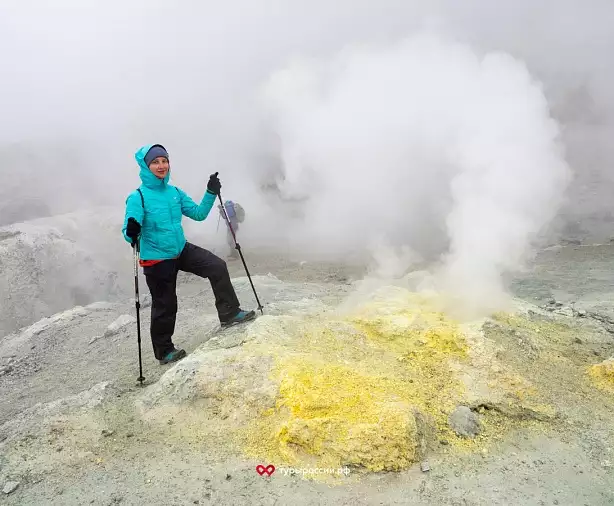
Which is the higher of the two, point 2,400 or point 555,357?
point 555,357

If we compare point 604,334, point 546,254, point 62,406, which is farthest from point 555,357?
point 546,254

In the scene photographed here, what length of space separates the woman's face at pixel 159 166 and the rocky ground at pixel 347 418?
130cm

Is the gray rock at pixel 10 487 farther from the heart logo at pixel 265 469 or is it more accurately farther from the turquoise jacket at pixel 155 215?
the turquoise jacket at pixel 155 215

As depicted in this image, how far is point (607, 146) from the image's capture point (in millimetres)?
15195

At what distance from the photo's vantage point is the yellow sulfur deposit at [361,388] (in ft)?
8.45

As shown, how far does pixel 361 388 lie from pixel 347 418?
267 millimetres

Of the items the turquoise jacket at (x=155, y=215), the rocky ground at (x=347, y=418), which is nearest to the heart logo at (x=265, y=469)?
the rocky ground at (x=347, y=418)

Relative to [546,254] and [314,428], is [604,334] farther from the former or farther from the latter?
[546,254]

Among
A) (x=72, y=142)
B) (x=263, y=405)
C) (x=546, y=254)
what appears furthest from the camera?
(x=72, y=142)

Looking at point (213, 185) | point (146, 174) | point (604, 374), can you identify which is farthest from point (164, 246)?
point (604, 374)

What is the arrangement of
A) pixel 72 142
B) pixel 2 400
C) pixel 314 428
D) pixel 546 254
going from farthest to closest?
Result: 1. pixel 72 142
2. pixel 546 254
3. pixel 2 400
4. pixel 314 428

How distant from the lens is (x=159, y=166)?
353cm

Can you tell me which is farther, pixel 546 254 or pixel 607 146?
pixel 607 146

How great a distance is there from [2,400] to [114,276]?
4.99 metres
